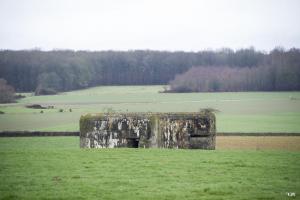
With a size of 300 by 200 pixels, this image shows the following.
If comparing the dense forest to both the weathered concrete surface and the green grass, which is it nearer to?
the weathered concrete surface

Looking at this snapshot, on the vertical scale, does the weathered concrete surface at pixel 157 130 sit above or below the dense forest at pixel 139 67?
below

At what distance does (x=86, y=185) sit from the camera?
12.6 metres

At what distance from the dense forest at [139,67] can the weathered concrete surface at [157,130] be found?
104 meters

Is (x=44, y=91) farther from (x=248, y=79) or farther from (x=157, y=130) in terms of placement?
(x=157, y=130)

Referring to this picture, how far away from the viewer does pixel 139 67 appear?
169750 millimetres

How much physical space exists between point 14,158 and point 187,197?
22.7 ft

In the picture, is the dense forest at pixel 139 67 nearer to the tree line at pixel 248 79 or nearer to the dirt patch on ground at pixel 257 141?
the tree line at pixel 248 79

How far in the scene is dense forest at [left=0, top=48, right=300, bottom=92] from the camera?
134 m

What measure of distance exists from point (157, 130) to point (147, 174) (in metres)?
8.11

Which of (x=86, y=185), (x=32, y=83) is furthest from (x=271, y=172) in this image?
(x=32, y=83)

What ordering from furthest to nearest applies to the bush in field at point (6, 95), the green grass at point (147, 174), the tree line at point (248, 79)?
the tree line at point (248, 79) → the bush in field at point (6, 95) → the green grass at point (147, 174)

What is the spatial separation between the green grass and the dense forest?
109 m

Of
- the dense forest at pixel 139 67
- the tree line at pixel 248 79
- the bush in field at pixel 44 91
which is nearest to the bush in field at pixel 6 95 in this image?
the bush in field at pixel 44 91

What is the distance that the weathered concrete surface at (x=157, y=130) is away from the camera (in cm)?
2206
